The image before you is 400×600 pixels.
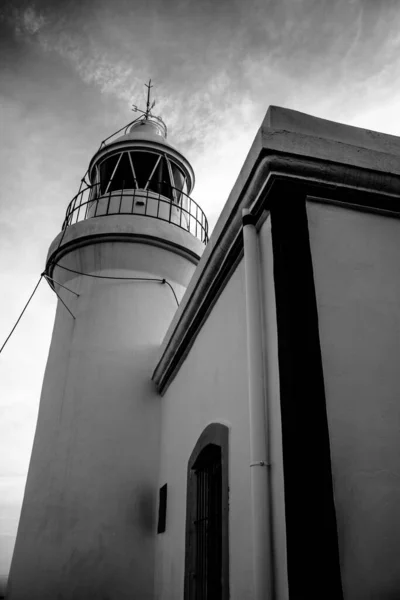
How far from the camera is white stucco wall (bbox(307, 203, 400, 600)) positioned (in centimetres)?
258

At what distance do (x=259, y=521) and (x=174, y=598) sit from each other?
2.82m

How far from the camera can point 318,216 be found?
355 centimetres

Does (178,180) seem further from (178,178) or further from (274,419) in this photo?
(274,419)

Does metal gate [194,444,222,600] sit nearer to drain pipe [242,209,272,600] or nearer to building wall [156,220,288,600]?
building wall [156,220,288,600]

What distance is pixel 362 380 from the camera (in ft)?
9.86

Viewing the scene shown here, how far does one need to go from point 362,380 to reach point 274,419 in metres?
0.60

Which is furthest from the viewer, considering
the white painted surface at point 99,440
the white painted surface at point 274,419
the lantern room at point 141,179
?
the lantern room at point 141,179

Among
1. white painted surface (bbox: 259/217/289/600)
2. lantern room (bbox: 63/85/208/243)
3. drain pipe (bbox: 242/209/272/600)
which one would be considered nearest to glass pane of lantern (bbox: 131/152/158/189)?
lantern room (bbox: 63/85/208/243)

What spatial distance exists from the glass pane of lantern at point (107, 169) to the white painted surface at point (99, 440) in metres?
2.25

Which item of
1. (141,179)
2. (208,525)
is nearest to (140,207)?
(141,179)

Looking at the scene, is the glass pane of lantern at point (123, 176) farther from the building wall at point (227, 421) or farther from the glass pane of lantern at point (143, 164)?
the building wall at point (227, 421)

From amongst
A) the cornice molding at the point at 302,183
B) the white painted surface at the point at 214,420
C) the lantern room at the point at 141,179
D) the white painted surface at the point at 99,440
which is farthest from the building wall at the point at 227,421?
the lantern room at the point at 141,179

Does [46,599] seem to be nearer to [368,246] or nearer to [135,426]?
[135,426]

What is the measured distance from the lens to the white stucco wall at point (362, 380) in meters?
2.58
